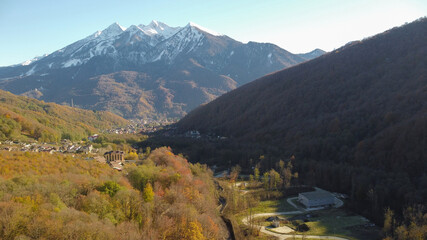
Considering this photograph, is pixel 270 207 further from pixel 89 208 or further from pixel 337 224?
pixel 89 208

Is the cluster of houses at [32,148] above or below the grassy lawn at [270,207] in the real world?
above

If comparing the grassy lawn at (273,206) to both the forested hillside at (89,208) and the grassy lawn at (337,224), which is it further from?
the forested hillside at (89,208)

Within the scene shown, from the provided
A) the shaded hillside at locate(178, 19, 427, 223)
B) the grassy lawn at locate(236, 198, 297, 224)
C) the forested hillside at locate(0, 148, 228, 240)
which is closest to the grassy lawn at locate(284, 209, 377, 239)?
the shaded hillside at locate(178, 19, 427, 223)

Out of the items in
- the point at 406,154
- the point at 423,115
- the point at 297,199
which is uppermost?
the point at 423,115

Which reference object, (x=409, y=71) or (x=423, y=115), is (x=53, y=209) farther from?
(x=409, y=71)

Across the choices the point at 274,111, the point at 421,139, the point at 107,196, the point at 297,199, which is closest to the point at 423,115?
the point at 421,139

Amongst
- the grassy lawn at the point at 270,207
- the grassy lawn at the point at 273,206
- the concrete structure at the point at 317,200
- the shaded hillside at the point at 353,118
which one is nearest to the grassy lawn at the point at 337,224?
the concrete structure at the point at 317,200
